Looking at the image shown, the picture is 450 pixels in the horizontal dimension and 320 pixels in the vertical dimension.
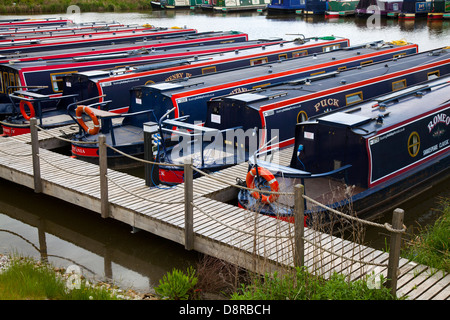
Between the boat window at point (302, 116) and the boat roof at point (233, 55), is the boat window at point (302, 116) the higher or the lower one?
the lower one

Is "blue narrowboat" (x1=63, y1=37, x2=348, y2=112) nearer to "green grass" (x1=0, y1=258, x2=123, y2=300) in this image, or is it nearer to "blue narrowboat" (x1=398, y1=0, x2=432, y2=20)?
"green grass" (x1=0, y1=258, x2=123, y2=300)

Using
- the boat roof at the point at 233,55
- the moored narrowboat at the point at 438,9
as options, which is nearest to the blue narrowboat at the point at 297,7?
the moored narrowboat at the point at 438,9

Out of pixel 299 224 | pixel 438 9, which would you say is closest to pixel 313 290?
pixel 299 224

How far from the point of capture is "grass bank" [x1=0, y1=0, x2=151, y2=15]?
66938 mm

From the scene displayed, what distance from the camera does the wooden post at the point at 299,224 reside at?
761 cm

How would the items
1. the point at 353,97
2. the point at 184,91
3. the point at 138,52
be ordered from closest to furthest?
the point at 184,91 < the point at 353,97 < the point at 138,52

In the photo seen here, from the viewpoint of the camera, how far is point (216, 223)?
10422 mm

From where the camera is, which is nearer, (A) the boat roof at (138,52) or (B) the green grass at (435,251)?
(B) the green grass at (435,251)

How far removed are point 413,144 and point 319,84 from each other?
13.7 ft

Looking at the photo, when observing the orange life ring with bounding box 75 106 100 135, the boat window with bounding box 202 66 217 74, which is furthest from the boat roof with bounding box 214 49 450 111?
the boat window with bounding box 202 66 217 74

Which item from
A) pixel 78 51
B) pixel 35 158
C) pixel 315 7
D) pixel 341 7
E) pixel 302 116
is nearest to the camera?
pixel 35 158

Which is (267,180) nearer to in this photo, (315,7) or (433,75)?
(433,75)

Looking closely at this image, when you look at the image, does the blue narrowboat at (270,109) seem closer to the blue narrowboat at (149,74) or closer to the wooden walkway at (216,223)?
the wooden walkway at (216,223)
